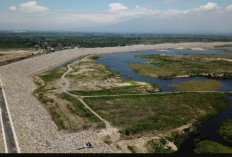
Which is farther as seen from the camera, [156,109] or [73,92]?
[73,92]

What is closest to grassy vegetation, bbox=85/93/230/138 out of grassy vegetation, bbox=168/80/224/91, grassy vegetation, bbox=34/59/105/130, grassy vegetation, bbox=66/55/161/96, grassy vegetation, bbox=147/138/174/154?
grassy vegetation, bbox=34/59/105/130

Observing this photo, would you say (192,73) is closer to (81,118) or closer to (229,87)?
(229,87)

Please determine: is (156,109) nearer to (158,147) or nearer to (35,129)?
(158,147)

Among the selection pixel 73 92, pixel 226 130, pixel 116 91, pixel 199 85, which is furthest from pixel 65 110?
pixel 199 85

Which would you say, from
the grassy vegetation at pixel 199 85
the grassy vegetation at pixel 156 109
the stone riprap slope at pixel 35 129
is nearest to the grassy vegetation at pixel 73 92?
the stone riprap slope at pixel 35 129

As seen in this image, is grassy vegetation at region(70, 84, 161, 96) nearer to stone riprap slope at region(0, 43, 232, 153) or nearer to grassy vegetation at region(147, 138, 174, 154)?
stone riprap slope at region(0, 43, 232, 153)

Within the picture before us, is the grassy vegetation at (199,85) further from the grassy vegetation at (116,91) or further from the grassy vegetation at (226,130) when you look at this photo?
the grassy vegetation at (226,130)
